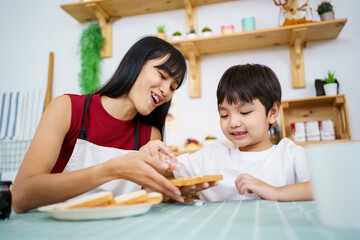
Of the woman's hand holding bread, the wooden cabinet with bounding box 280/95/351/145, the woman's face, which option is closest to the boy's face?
the woman's face

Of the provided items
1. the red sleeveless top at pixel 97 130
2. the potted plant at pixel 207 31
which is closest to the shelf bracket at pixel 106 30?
the potted plant at pixel 207 31

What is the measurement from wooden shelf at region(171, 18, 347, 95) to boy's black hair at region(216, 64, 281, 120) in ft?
4.06

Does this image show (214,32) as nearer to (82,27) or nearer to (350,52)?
(350,52)

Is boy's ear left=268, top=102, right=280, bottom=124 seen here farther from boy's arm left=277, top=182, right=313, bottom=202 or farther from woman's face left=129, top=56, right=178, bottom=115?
boy's arm left=277, top=182, right=313, bottom=202

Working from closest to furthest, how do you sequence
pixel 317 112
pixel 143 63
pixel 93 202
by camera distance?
pixel 93 202 → pixel 143 63 → pixel 317 112

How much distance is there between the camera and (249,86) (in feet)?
4.16

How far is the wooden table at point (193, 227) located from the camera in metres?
0.44

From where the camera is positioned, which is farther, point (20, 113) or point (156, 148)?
point (20, 113)

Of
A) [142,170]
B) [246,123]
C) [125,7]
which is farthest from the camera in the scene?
[125,7]

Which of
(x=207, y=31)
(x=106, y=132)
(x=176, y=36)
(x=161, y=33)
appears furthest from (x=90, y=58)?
(x=106, y=132)

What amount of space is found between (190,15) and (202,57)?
1.23 ft

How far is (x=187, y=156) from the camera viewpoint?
4.53 feet

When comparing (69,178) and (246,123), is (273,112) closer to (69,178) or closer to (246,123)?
(246,123)

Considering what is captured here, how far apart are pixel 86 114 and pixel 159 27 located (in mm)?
1719
